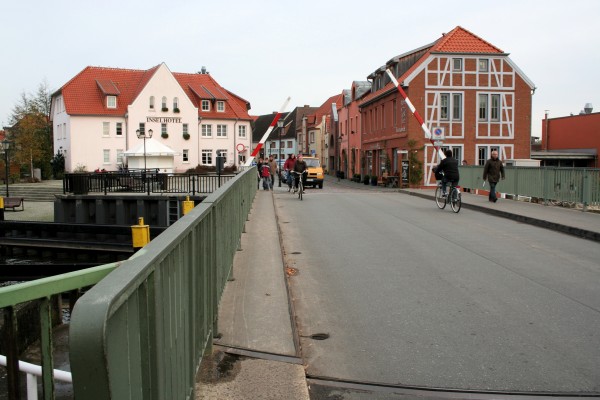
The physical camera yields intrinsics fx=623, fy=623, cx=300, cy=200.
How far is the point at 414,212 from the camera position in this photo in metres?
18.3

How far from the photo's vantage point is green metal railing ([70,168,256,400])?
5.49 feet

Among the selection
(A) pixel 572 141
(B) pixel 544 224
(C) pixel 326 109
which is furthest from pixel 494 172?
(C) pixel 326 109

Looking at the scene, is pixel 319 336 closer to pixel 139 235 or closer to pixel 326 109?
pixel 139 235

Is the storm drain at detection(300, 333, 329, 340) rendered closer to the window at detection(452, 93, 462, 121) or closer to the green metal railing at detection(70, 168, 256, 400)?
the green metal railing at detection(70, 168, 256, 400)

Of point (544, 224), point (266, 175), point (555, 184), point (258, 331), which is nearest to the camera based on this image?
point (258, 331)

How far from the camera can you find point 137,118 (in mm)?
61531

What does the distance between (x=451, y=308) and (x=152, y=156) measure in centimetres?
4911

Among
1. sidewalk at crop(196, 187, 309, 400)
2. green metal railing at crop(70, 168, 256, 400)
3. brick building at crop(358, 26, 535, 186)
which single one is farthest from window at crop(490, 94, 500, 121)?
green metal railing at crop(70, 168, 256, 400)

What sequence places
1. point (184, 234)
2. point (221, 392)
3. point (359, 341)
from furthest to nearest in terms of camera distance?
point (359, 341) < point (221, 392) < point (184, 234)

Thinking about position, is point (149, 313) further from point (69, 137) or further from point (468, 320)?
point (69, 137)

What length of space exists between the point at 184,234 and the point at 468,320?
3831 mm

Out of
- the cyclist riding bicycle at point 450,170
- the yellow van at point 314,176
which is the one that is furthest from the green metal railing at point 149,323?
the yellow van at point 314,176

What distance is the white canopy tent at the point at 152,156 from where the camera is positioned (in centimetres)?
5162

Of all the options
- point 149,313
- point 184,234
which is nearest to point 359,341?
point 184,234
